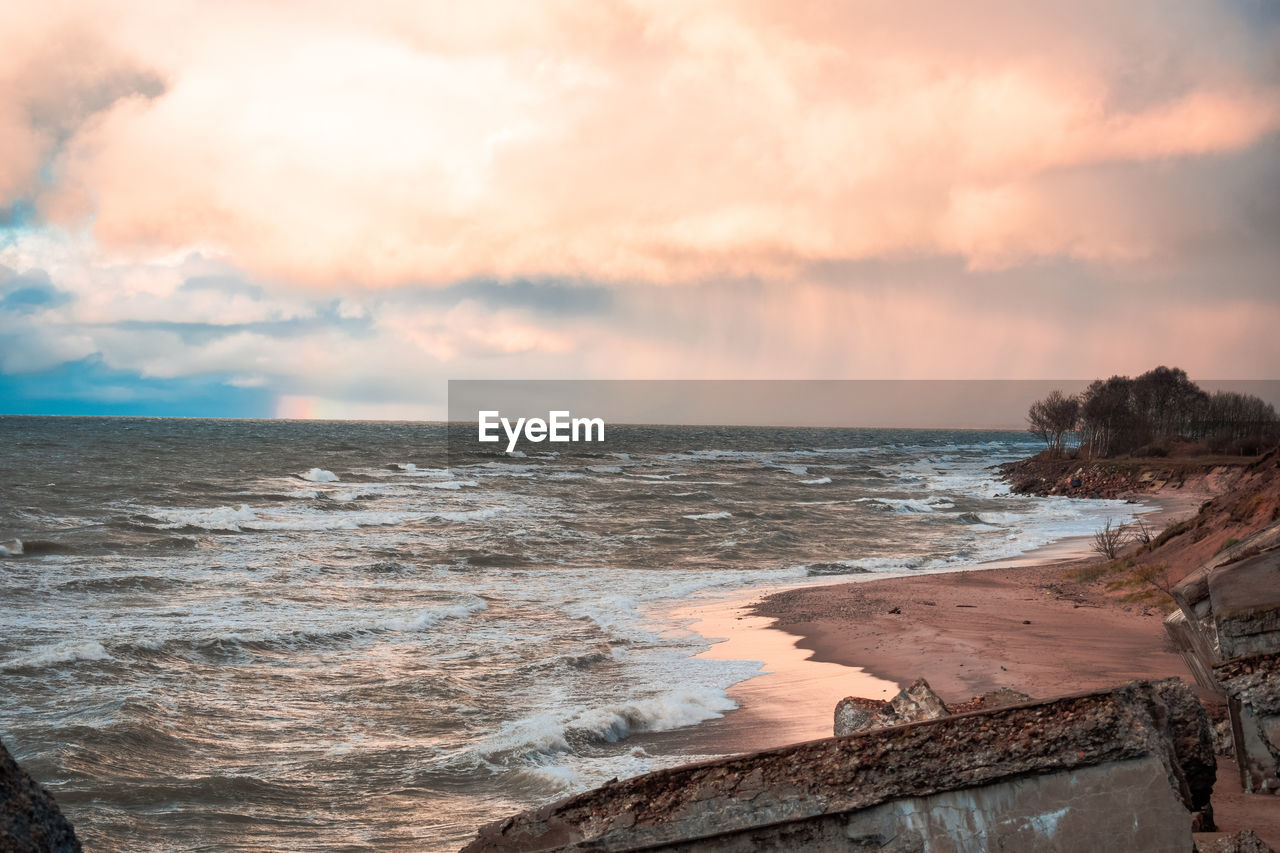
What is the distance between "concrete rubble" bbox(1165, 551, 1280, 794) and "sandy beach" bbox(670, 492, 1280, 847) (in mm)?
266

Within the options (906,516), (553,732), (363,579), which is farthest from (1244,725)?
(906,516)

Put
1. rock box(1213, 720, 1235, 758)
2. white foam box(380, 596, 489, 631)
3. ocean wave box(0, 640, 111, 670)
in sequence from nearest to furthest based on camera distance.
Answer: rock box(1213, 720, 1235, 758)
ocean wave box(0, 640, 111, 670)
white foam box(380, 596, 489, 631)

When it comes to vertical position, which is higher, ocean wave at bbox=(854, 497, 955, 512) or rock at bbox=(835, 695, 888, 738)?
rock at bbox=(835, 695, 888, 738)

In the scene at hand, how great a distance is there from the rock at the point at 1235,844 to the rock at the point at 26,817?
4251 millimetres

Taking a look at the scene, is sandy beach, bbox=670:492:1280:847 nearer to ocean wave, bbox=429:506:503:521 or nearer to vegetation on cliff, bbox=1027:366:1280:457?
ocean wave, bbox=429:506:503:521

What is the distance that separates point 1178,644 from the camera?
A: 790 centimetres

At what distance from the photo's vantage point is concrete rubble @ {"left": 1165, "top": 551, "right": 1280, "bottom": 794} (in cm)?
505

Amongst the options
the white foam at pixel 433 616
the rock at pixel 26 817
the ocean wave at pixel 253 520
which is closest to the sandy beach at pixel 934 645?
the white foam at pixel 433 616

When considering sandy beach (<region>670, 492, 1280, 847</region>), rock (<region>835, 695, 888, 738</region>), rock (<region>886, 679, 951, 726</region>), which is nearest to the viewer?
rock (<region>886, 679, 951, 726</region>)

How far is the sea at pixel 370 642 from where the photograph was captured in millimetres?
8109

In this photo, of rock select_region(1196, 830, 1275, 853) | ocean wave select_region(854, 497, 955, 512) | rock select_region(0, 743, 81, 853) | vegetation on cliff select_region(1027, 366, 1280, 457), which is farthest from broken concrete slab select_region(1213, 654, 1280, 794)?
vegetation on cliff select_region(1027, 366, 1280, 457)

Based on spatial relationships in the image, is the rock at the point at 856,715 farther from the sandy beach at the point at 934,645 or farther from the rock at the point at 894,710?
the sandy beach at the point at 934,645

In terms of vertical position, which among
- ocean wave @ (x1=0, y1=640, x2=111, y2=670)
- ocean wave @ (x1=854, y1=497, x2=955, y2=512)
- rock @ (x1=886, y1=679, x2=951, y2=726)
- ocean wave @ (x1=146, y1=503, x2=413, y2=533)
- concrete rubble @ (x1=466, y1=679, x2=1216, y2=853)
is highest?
concrete rubble @ (x1=466, y1=679, x2=1216, y2=853)

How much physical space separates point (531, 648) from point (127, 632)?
6215mm
